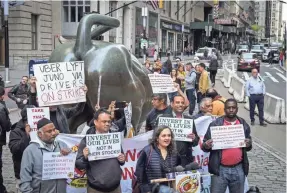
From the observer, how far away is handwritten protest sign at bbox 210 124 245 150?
5648 millimetres

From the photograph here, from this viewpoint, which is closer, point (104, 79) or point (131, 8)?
point (104, 79)

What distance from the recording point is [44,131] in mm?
4797

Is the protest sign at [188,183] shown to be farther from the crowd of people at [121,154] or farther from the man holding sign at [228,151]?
the man holding sign at [228,151]

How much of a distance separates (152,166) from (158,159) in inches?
3.8

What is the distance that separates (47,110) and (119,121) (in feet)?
4.79

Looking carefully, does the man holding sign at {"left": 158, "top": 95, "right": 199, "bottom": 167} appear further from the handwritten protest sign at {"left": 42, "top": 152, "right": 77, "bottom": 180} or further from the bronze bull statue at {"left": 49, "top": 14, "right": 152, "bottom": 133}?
the handwritten protest sign at {"left": 42, "top": 152, "right": 77, "bottom": 180}

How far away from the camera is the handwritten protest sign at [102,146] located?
15.9ft

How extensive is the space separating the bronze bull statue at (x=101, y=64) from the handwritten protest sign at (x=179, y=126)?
1.19 meters

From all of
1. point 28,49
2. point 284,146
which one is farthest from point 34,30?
point 284,146

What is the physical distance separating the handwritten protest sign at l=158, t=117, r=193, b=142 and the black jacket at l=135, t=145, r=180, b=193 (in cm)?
78

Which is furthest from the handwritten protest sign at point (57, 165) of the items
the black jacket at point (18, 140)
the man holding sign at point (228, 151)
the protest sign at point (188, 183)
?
the man holding sign at point (228, 151)

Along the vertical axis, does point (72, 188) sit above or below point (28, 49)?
below

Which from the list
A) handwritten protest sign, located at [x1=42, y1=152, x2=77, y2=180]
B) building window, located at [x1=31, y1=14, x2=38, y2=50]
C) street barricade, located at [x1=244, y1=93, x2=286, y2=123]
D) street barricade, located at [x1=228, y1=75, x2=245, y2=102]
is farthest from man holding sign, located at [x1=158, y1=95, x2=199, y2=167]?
building window, located at [x1=31, y1=14, x2=38, y2=50]

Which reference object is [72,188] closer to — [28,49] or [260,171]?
[260,171]
